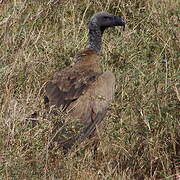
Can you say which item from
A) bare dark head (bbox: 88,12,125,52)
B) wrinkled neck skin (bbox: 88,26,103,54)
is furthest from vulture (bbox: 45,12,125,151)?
bare dark head (bbox: 88,12,125,52)

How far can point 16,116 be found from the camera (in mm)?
6227

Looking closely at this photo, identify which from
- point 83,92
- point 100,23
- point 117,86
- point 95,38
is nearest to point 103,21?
point 100,23

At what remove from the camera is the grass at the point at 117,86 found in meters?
6.02

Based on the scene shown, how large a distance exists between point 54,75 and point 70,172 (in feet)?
5.59

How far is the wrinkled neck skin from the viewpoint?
798cm

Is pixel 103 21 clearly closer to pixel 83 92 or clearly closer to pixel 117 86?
pixel 117 86

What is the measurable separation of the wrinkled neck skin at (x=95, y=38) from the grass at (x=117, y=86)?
0.58 feet

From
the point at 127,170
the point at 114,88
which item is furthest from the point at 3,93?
the point at 127,170

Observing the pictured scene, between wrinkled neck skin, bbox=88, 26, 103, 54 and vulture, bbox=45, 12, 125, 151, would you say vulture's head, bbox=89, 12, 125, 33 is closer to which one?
wrinkled neck skin, bbox=88, 26, 103, 54

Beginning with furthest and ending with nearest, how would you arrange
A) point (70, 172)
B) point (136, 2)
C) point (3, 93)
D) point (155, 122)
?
point (136, 2) < point (3, 93) < point (155, 122) < point (70, 172)

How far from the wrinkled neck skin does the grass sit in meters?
0.18

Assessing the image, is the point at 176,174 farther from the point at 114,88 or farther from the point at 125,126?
the point at 114,88

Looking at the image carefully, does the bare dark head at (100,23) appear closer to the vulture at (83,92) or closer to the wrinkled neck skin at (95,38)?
the wrinkled neck skin at (95,38)

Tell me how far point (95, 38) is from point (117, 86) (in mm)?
744
